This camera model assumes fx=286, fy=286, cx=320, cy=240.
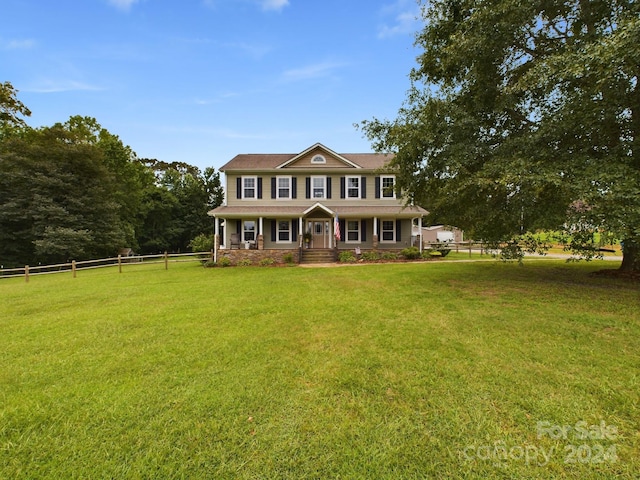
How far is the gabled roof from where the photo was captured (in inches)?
698

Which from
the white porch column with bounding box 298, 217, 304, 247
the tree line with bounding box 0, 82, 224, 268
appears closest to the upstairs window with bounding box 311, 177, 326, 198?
the white porch column with bounding box 298, 217, 304, 247

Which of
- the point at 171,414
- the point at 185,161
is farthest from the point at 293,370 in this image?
the point at 185,161

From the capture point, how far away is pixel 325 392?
10.00 feet

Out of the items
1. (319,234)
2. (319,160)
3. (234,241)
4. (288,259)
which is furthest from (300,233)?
(319,160)

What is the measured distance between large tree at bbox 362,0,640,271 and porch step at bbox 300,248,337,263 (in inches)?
282

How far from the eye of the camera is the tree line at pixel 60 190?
20094 millimetres

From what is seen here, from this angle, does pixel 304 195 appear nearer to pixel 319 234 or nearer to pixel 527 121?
pixel 319 234

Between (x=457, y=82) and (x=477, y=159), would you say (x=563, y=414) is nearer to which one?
(x=477, y=159)

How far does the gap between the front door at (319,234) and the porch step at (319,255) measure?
1.40m

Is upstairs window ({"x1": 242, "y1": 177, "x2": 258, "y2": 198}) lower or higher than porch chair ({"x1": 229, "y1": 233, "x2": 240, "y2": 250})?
higher

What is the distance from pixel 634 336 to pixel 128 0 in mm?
18613

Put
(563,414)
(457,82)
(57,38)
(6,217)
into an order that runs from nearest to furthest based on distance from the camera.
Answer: (563,414) < (457,82) < (57,38) < (6,217)

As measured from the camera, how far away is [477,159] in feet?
26.2

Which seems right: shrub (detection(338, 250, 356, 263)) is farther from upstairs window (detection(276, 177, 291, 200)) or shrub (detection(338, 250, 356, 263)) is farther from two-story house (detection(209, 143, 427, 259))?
upstairs window (detection(276, 177, 291, 200))
